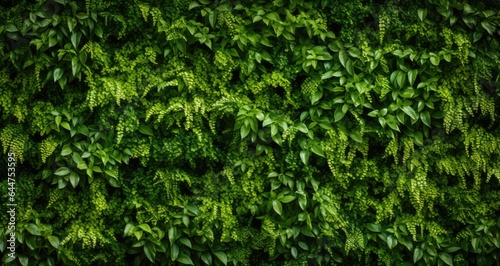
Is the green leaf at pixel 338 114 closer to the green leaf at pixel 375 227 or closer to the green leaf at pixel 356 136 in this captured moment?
the green leaf at pixel 356 136

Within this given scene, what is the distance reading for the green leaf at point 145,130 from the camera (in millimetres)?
4082

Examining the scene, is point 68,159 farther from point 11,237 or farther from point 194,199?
point 194,199

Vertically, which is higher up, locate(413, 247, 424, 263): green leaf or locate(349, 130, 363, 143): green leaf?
locate(349, 130, 363, 143): green leaf

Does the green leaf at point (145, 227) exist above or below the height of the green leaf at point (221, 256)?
above

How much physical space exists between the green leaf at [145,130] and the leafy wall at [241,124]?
42 millimetres

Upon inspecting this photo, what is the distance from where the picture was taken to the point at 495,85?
4.19 metres

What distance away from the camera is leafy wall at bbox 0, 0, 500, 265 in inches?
158

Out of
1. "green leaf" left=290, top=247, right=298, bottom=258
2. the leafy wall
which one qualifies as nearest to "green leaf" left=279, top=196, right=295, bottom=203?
the leafy wall

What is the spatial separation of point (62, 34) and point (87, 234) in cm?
151

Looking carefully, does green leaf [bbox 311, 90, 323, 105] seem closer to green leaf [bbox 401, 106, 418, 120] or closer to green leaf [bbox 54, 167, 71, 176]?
green leaf [bbox 401, 106, 418, 120]

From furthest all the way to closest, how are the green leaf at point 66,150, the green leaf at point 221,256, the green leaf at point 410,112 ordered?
1. the green leaf at point 221,256
2. the green leaf at point 410,112
3. the green leaf at point 66,150

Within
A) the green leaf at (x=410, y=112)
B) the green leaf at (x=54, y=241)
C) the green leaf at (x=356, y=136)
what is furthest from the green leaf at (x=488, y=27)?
the green leaf at (x=54, y=241)

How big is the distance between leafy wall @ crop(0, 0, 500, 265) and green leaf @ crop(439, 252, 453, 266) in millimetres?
48

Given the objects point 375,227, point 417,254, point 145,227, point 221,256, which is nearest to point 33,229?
point 145,227
